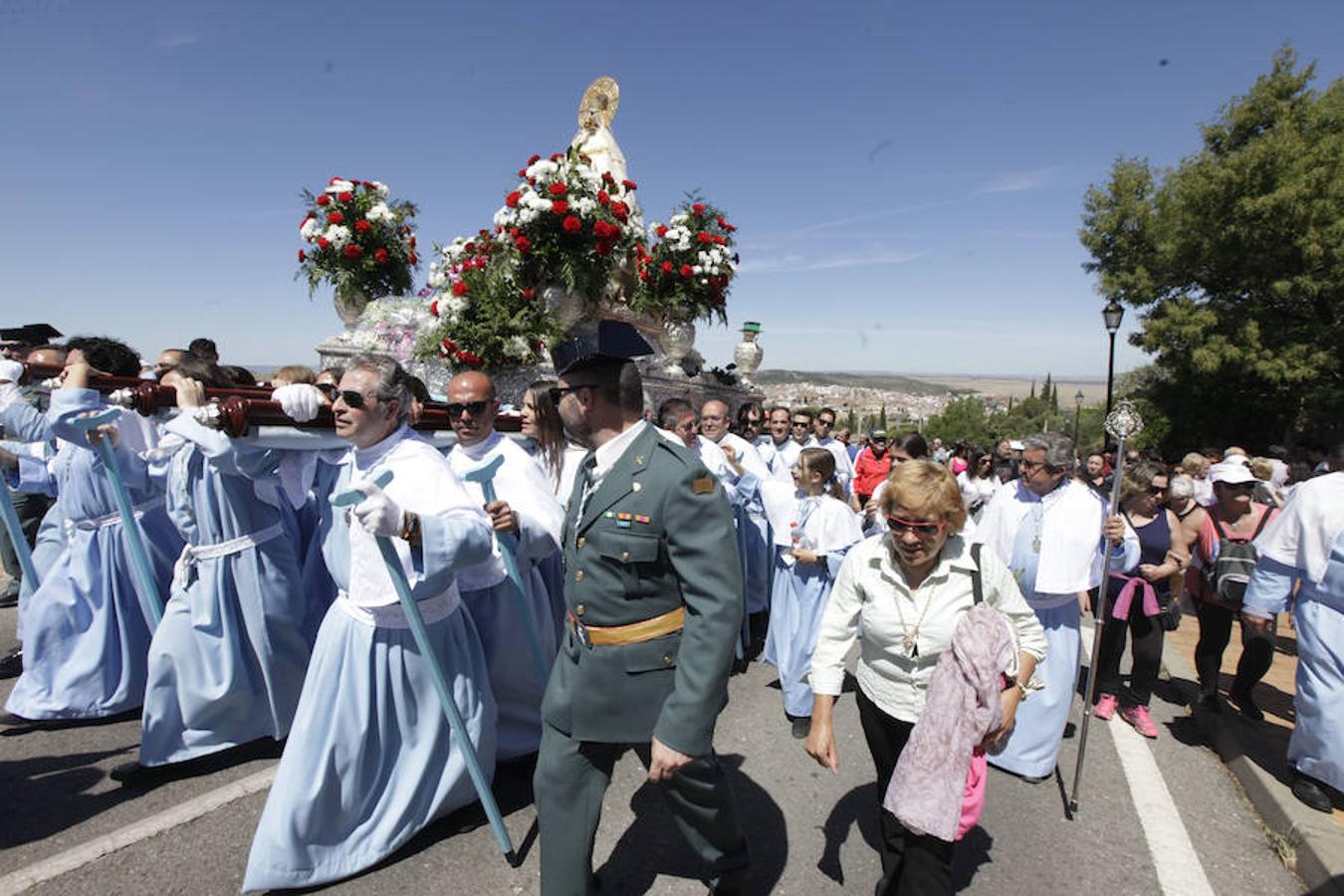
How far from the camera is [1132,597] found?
192 inches

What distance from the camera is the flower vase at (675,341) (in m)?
10.3

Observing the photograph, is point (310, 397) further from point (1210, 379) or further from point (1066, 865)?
point (1210, 379)

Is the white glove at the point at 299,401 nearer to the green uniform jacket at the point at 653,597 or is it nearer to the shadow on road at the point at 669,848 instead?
the green uniform jacket at the point at 653,597

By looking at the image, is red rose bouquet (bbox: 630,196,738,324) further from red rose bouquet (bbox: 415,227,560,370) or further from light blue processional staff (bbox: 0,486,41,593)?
light blue processional staff (bbox: 0,486,41,593)

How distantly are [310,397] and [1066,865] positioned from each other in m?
3.93

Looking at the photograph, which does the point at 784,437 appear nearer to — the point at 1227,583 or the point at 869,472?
the point at 869,472

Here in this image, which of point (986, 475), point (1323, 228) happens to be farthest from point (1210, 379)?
point (986, 475)

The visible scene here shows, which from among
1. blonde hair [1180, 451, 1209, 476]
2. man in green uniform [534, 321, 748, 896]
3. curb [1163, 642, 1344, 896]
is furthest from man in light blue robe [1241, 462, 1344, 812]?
blonde hair [1180, 451, 1209, 476]

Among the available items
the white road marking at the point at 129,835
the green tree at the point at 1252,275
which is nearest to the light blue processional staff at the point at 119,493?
the white road marking at the point at 129,835

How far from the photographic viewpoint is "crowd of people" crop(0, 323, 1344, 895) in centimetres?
244

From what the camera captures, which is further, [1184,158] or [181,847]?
[1184,158]

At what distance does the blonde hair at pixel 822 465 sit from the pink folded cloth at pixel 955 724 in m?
2.54

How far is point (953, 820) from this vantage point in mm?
2379

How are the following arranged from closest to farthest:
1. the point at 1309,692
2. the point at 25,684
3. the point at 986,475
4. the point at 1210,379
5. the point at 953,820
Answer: the point at 953,820
the point at 1309,692
the point at 25,684
the point at 986,475
the point at 1210,379
